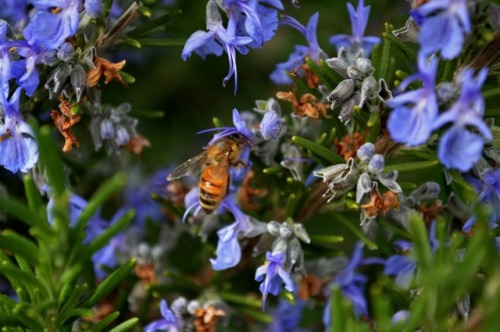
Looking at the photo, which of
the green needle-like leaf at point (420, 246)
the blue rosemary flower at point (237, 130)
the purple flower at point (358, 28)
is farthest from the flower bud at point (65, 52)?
the green needle-like leaf at point (420, 246)

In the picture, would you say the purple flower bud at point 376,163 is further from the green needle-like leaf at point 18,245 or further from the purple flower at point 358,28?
the green needle-like leaf at point 18,245

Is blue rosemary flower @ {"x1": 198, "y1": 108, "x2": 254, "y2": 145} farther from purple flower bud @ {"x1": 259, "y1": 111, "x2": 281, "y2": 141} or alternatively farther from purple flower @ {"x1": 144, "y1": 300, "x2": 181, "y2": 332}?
purple flower @ {"x1": 144, "y1": 300, "x2": 181, "y2": 332}

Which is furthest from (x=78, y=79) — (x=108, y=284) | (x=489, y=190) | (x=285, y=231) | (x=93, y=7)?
(x=489, y=190)

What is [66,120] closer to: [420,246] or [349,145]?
[349,145]

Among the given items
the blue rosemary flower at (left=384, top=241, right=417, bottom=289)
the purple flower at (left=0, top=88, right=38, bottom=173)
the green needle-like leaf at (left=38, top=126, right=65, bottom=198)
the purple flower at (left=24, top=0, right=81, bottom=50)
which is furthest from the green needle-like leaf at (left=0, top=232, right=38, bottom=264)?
the blue rosemary flower at (left=384, top=241, right=417, bottom=289)

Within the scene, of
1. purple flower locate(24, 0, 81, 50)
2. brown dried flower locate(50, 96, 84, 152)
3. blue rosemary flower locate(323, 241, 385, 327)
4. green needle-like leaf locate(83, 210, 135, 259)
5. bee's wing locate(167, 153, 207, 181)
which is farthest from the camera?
blue rosemary flower locate(323, 241, 385, 327)
